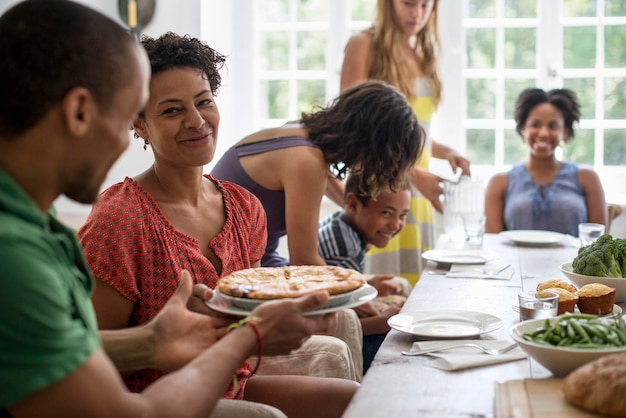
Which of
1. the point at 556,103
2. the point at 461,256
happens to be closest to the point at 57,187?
the point at 461,256

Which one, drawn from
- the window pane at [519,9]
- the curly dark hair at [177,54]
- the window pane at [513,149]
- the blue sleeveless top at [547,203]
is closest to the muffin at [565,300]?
the curly dark hair at [177,54]

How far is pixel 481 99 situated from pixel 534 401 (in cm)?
361

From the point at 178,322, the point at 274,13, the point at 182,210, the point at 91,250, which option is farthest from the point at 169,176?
the point at 274,13

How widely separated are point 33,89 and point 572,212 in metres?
3.17

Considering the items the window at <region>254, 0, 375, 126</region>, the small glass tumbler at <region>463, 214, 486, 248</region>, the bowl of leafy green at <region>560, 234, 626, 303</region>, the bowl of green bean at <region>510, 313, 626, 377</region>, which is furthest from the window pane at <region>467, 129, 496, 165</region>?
the bowl of green bean at <region>510, 313, 626, 377</region>

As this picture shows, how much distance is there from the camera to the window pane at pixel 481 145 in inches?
185

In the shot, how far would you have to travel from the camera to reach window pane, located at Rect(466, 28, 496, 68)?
15.2 ft

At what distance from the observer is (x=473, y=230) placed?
9.92 ft

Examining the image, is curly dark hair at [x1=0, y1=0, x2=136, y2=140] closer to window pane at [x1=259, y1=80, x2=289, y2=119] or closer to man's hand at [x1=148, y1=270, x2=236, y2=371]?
man's hand at [x1=148, y1=270, x2=236, y2=371]

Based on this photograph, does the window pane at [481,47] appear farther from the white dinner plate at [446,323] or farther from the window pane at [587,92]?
the white dinner plate at [446,323]

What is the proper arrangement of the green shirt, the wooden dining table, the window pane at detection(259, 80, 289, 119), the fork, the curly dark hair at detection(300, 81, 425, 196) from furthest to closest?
the window pane at detection(259, 80, 289, 119)
the curly dark hair at detection(300, 81, 425, 196)
the fork
the wooden dining table
the green shirt

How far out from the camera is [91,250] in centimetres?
163

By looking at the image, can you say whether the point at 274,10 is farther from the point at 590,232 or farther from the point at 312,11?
the point at 590,232

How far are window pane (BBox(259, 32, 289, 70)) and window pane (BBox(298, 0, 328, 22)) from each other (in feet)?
0.51
